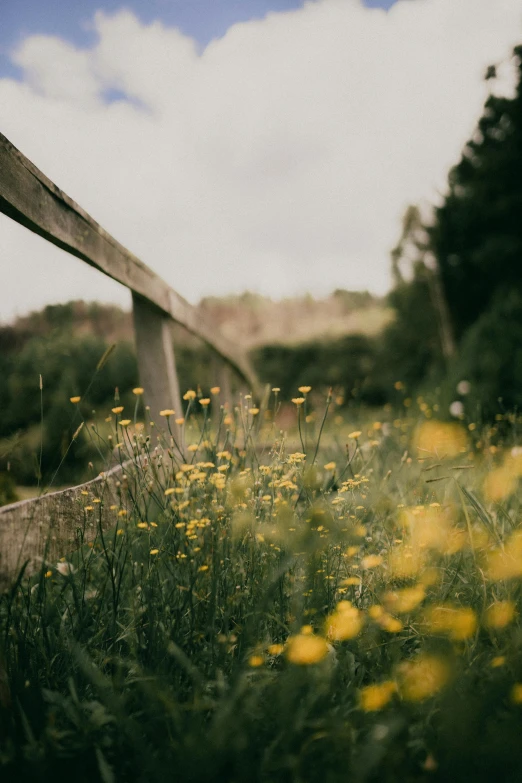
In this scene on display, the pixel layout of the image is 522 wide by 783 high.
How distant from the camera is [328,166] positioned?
6766 millimetres

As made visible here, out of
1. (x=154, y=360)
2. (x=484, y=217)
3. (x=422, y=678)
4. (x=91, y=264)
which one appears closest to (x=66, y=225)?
(x=91, y=264)

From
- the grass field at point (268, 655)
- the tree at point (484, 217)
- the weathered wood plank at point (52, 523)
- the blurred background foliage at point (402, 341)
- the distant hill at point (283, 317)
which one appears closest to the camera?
the grass field at point (268, 655)

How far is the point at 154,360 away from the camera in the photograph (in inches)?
89.8

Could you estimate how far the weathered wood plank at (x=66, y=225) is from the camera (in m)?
1.14

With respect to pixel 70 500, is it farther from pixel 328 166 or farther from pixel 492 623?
pixel 328 166

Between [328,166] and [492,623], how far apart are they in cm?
656

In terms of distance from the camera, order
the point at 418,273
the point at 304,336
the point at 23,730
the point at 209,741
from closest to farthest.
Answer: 1. the point at 209,741
2. the point at 23,730
3. the point at 418,273
4. the point at 304,336

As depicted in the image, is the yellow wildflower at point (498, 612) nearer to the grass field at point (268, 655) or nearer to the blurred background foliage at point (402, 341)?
the grass field at point (268, 655)

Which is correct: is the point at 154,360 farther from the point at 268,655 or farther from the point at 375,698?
the point at 375,698

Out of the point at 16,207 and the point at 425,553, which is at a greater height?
the point at 16,207

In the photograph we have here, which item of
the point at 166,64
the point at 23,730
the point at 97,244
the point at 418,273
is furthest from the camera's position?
the point at 418,273

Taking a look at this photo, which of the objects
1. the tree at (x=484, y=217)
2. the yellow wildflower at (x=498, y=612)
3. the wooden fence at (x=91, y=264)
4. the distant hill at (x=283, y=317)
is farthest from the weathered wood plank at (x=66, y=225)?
the tree at (x=484, y=217)

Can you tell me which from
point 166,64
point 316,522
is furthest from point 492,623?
point 166,64

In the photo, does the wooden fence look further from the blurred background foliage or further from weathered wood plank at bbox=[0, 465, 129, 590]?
the blurred background foliage
